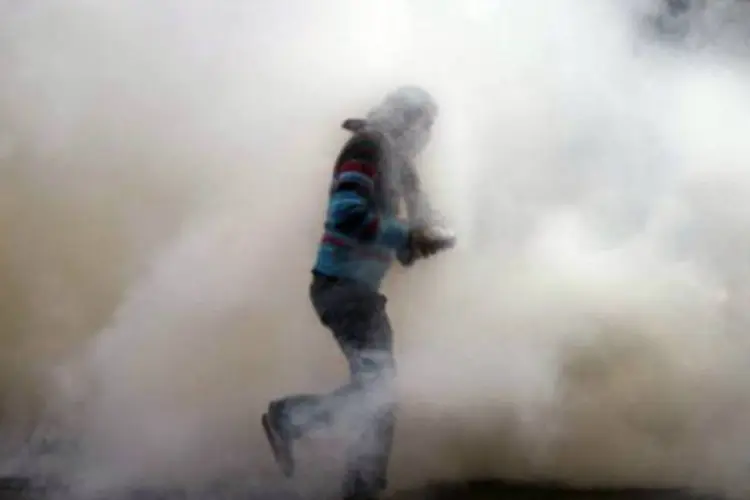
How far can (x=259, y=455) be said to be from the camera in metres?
2.52

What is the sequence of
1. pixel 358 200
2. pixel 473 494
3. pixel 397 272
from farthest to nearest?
pixel 397 272, pixel 473 494, pixel 358 200

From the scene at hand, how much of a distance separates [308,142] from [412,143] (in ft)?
1.28

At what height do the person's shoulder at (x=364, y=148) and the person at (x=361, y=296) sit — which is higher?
the person's shoulder at (x=364, y=148)

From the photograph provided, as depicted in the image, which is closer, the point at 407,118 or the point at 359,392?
the point at 359,392

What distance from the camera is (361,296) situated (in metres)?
2.25

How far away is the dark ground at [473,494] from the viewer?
2.29m

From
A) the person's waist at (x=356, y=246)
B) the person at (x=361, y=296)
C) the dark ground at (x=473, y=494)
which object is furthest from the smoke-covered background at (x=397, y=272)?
the person's waist at (x=356, y=246)

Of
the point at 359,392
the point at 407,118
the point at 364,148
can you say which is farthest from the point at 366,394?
the point at 407,118

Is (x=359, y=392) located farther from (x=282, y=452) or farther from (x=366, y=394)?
(x=282, y=452)

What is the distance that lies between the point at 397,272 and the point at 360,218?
1.08ft

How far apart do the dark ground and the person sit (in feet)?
0.48

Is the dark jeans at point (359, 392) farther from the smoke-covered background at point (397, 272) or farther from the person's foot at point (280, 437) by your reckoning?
the smoke-covered background at point (397, 272)

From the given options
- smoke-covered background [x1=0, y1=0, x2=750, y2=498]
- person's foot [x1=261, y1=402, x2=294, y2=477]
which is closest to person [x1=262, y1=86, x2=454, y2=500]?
person's foot [x1=261, y1=402, x2=294, y2=477]

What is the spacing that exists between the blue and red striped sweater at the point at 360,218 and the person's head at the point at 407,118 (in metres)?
0.09
